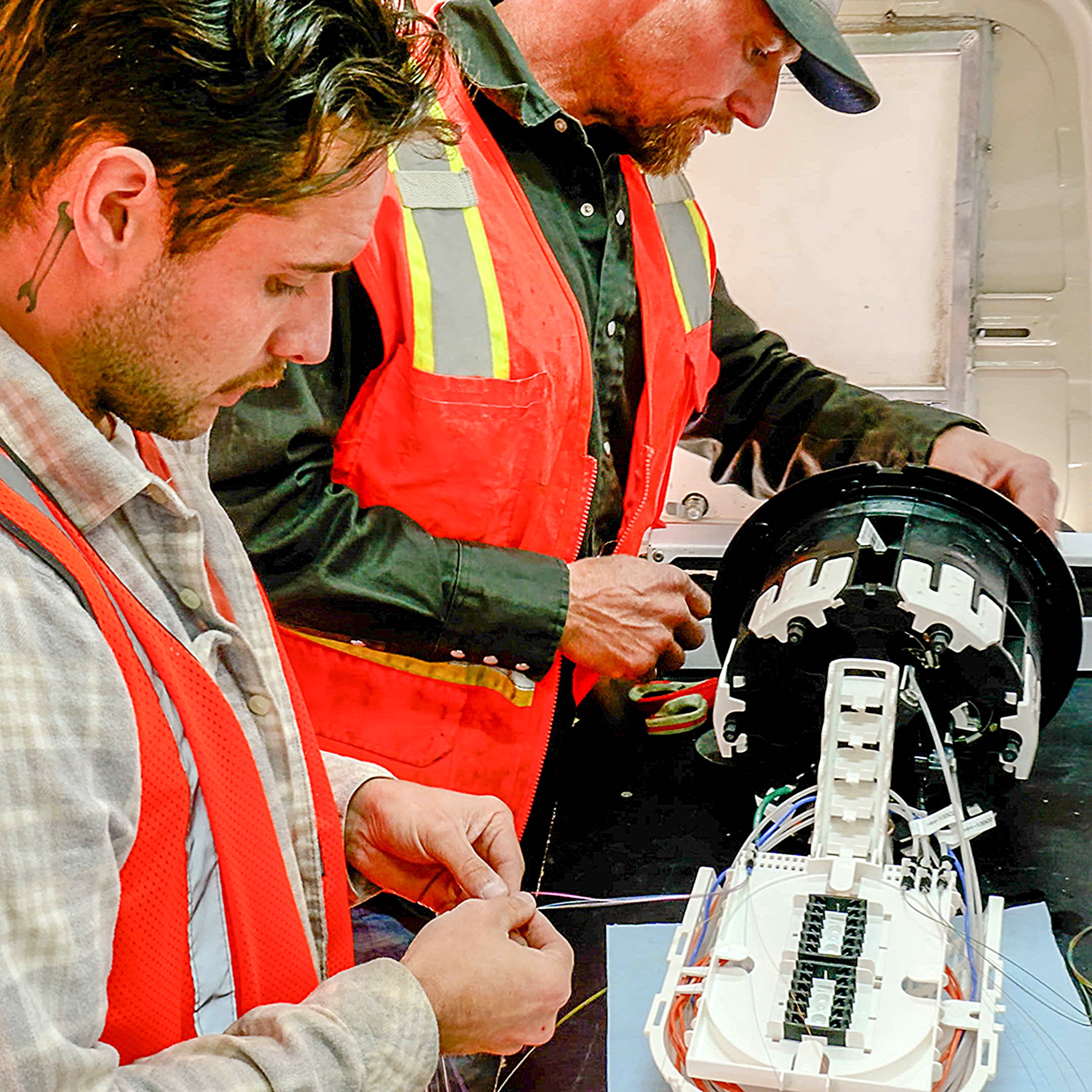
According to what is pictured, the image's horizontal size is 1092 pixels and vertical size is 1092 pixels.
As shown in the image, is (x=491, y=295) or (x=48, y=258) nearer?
(x=48, y=258)

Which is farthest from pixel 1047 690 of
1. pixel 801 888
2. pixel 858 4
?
pixel 858 4

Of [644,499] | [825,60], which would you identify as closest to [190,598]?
[644,499]

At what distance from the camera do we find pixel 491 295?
1.31 meters

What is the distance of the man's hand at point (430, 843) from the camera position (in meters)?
0.96

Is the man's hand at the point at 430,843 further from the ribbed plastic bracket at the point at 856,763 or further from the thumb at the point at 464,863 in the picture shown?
the ribbed plastic bracket at the point at 856,763

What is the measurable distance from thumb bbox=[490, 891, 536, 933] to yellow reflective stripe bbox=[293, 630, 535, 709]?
484 millimetres

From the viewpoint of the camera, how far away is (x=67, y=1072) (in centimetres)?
57

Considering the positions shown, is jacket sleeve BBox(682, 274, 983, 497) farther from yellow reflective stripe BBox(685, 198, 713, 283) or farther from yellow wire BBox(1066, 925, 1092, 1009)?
yellow wire BBox(1066, 925, 1092, 1009)

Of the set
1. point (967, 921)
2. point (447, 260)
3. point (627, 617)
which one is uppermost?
point (447, 260)

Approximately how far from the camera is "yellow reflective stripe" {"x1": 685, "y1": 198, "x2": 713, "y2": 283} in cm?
165

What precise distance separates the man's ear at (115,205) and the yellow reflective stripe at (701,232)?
1.07 m

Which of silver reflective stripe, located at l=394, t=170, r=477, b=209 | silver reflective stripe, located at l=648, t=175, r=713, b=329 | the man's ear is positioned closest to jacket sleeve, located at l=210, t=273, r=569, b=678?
silver reflective stripe, located at l=394, t=170, r=477, b=209

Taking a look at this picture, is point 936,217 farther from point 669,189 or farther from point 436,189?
point 436,189

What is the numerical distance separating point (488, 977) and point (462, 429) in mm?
634
